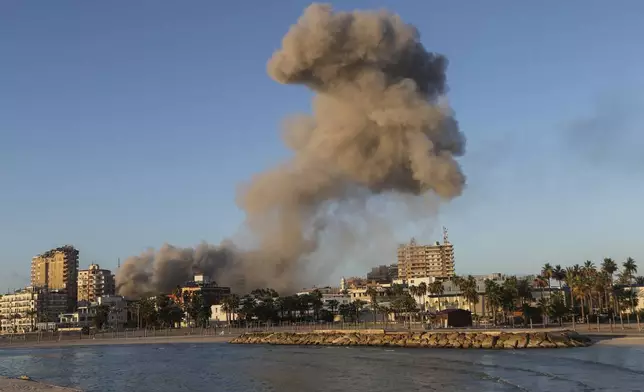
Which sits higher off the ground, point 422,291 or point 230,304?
point 422,291

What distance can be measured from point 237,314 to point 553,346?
91.2 meters

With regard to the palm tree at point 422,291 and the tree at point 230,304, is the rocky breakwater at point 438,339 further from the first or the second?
the tree at point 230,304

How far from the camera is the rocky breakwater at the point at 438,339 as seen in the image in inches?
2331

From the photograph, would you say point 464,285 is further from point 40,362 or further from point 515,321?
point 40,362

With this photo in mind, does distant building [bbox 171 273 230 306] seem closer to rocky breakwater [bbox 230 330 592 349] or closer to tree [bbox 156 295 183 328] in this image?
tree [bbox 156 295 183 328]

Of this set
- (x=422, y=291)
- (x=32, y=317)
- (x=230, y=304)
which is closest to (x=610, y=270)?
(x=422, y=291)

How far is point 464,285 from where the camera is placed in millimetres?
103375

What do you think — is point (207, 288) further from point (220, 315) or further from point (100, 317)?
point (100, 317)

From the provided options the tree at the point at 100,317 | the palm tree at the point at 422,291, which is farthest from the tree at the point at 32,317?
the palm tree at the point at 422,291

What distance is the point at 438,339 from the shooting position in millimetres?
66000

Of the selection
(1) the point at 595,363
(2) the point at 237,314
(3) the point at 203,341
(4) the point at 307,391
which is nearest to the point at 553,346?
(1) the point at 595,363

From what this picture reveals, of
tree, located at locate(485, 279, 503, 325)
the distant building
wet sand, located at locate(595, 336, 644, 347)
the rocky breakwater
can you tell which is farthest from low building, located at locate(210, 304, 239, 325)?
wet sand, located at locate(595, 336, 644, 347)

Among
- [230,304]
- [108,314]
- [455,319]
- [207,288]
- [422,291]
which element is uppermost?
[207,288]

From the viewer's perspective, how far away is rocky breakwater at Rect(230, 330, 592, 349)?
59.2 m
